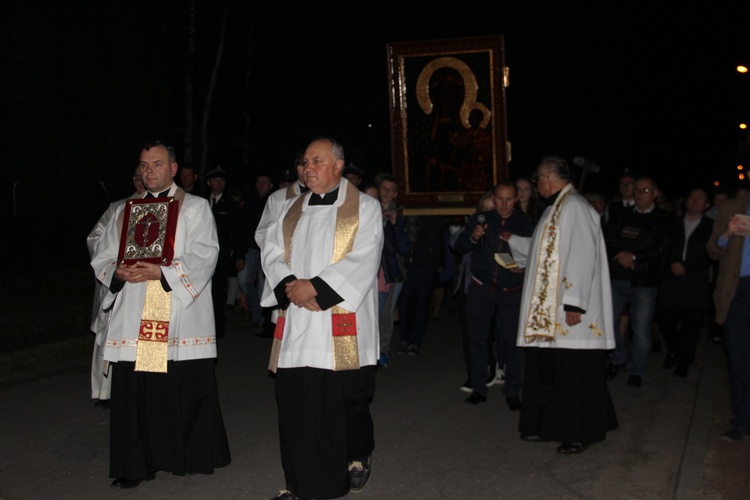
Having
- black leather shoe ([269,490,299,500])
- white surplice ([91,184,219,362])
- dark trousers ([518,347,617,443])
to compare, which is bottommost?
black leather shoe ([269,490,299,500])

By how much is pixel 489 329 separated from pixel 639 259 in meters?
1.93

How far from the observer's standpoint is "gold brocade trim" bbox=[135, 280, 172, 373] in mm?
5535

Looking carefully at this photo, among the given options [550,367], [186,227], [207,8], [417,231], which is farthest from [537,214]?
[207,8]

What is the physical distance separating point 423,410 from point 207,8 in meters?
19.8

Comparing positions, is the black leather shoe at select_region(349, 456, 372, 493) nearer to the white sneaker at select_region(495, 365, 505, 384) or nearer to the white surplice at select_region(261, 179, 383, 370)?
the white surplice at select_region(261, 179, 383, 370)

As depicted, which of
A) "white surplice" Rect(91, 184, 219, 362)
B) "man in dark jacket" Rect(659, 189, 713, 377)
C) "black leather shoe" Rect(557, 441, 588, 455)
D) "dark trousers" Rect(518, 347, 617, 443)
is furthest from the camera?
"man in dark jacket" Rect(659, 189, 713, 377)

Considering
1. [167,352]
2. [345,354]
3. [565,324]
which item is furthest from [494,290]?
[167,352]

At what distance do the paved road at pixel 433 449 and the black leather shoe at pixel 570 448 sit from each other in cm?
7

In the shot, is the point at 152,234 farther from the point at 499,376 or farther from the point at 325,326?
the point at 499,376

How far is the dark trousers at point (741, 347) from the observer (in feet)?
22.0

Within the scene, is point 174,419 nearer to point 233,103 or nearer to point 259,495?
point 259,495

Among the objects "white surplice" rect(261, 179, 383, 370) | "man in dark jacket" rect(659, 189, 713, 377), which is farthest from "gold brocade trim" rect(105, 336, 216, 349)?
"man in dark jacket" rect(659, 189, 713, 377)

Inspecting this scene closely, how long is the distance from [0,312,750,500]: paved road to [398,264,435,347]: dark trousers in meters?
1.51

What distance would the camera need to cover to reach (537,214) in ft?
A: 27.1
